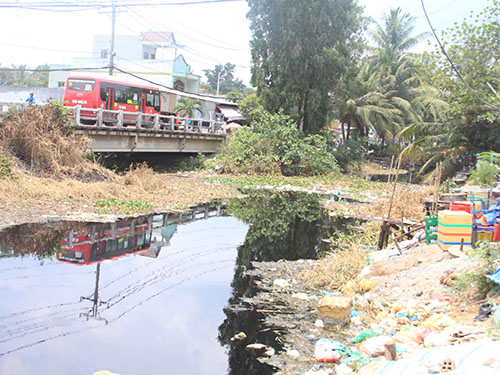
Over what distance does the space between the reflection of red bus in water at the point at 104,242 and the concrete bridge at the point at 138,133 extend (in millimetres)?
7096

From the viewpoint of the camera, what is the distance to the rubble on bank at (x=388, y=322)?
5078mm

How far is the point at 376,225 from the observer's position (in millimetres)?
14797

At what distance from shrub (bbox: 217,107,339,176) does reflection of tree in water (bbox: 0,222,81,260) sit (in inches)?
579

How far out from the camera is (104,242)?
12.1 metres

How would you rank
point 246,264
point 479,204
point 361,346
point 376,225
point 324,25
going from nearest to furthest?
point 361,346 → point 479,204 → point 246,264 → point 376,225 → point 324,25

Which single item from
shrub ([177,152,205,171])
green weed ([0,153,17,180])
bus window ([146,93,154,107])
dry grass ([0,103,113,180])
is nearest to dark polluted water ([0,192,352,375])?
green weed ([0,153,17,180])

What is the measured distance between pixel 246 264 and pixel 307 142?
740 inches

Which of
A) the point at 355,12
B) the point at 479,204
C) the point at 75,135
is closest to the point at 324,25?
the point at 355,12

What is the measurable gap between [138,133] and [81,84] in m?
3.98

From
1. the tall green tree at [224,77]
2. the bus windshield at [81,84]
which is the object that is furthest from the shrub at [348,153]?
the tall green tree at [224,77]

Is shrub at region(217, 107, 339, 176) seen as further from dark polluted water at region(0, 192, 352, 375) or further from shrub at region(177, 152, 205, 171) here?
dark polluted water at region(0, 192, 352, 375)

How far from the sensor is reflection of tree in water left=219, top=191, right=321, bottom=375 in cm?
723

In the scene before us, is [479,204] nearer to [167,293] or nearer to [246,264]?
[246,264]

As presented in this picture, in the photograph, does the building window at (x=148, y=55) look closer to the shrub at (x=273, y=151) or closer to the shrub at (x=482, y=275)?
the shrub at (x=273, y=151)
